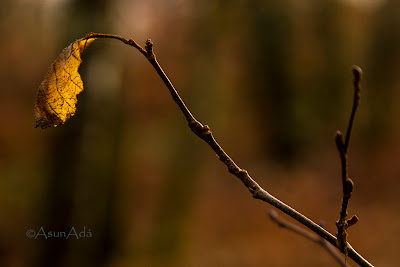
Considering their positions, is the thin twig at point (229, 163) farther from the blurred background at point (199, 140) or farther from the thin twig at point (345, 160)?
the blurred background at point (199, 140)

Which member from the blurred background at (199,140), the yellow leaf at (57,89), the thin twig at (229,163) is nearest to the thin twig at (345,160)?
the thin twig at (229,163)

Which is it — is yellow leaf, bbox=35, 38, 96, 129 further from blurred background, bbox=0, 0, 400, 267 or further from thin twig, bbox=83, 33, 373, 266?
blurred background, bbox=0, 0, 400, 267

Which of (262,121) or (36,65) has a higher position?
(36,65)

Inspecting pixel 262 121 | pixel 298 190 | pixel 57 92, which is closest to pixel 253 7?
pixel 262 121

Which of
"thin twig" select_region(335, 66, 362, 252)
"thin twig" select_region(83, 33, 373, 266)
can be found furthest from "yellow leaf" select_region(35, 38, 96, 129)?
"thin twig" select_region(335, 66, 362, 252)

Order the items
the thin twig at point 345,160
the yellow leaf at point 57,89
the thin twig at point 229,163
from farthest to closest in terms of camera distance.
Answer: the yellow leaf at point 57,89 → the thin twig at point 229,163 → the thin twig at point 345,160

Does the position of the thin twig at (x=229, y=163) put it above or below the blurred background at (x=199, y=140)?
below

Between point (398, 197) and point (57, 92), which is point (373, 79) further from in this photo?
point (57, 92)
